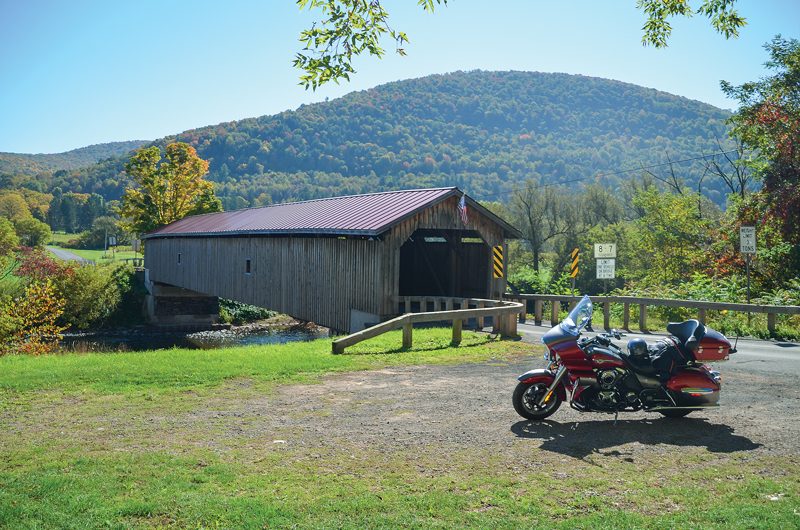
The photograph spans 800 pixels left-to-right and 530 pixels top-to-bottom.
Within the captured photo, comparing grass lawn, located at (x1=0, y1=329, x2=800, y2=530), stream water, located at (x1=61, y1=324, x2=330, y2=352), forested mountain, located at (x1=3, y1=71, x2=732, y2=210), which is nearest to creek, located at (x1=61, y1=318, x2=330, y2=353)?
stream water, located at (x1=61, y1=324, x2=330, y2=352)

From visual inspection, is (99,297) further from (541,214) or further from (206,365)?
(541,214)

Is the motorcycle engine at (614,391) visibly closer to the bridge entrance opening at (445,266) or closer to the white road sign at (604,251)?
the white road sign at (604,251)

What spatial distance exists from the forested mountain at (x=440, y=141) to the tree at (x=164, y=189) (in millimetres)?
50590

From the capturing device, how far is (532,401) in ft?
19.9

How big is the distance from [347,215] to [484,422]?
11.2 m

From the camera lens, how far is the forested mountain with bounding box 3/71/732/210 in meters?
96.4

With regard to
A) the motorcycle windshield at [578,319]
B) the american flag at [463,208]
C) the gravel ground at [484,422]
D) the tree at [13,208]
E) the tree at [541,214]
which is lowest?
the gravel ground at [484,422]

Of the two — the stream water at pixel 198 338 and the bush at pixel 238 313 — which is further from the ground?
the bush at pixel 238 313

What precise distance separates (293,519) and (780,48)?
895 inches

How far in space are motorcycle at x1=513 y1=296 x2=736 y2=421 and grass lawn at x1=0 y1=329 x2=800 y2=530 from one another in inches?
36.4

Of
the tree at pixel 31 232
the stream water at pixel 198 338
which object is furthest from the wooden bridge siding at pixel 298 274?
the tree at pixel 31 232

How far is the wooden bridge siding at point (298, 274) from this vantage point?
1484 cm

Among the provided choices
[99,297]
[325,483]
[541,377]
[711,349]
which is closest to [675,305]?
[711,349]

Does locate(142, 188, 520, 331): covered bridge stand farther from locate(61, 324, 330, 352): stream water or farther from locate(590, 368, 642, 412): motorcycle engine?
locate(590, 368, 642, 412): motorcycle engine
